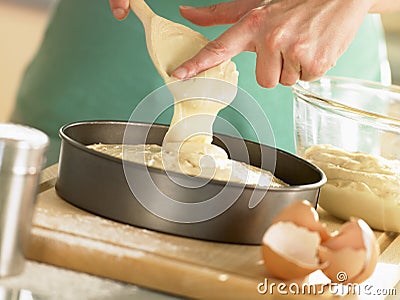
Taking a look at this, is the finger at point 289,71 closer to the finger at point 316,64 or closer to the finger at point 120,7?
the finger at point 316,64

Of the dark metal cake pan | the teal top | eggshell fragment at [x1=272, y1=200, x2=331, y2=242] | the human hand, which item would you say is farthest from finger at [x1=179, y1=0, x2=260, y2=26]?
eggshell fragment at [x1=272, y1=200, x2=331, y2=242]

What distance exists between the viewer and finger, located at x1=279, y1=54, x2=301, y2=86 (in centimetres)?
132

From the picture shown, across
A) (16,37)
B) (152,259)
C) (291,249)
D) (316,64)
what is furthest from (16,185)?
(16,37)

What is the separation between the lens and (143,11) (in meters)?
1.29

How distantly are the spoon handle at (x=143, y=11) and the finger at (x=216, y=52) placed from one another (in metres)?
0.10

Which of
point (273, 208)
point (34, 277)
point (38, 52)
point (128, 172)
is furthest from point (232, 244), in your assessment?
point (38, 52)

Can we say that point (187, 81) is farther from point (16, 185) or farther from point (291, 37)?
point (16, 185)

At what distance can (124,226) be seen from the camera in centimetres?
Result: 114

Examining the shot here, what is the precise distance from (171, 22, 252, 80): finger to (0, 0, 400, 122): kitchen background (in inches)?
107

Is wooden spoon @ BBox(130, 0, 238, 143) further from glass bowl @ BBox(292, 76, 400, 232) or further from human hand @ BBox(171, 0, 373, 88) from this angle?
glass bowl @ BBox(292, 76, 400, 232)

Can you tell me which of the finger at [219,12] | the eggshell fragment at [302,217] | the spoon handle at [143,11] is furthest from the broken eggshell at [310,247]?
the finger at [219,12]

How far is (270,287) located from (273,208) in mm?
154

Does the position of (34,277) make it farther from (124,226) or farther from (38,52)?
(38,52)

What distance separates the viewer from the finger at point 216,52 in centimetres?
121
